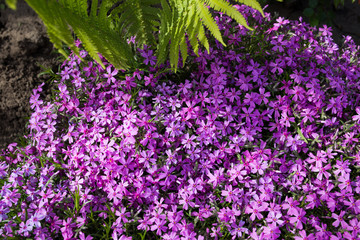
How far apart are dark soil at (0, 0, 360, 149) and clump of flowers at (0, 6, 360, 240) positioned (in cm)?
71

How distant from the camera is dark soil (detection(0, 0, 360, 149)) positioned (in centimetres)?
384

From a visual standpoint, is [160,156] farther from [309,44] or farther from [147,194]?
[309,44]

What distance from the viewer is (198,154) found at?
2.73 metres

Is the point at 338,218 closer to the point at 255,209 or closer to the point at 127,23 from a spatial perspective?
the point at 255,209

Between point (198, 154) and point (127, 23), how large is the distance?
5.09 feet

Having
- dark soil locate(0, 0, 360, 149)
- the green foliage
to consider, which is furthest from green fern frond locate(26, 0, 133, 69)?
dark soil locate(0, 0, 360, 149)

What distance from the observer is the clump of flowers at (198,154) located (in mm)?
2473

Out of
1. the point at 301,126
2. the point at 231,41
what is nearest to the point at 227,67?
the point at 231,41

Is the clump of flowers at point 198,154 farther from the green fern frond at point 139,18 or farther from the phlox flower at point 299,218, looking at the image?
the green fern frond at point 139,18

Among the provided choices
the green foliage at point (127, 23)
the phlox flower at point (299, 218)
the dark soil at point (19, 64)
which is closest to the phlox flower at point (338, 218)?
the phlox flower at point (299, 218)

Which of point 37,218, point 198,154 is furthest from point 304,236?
point 37,218

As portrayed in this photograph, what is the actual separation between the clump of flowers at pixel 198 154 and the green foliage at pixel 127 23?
13.7 inches

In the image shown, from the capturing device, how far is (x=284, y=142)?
Answer: 278 centimetres

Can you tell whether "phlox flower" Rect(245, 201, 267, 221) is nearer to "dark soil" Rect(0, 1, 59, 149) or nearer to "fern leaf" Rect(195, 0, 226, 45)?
"fern leaf" Rect(195, 0, 226, 45)
